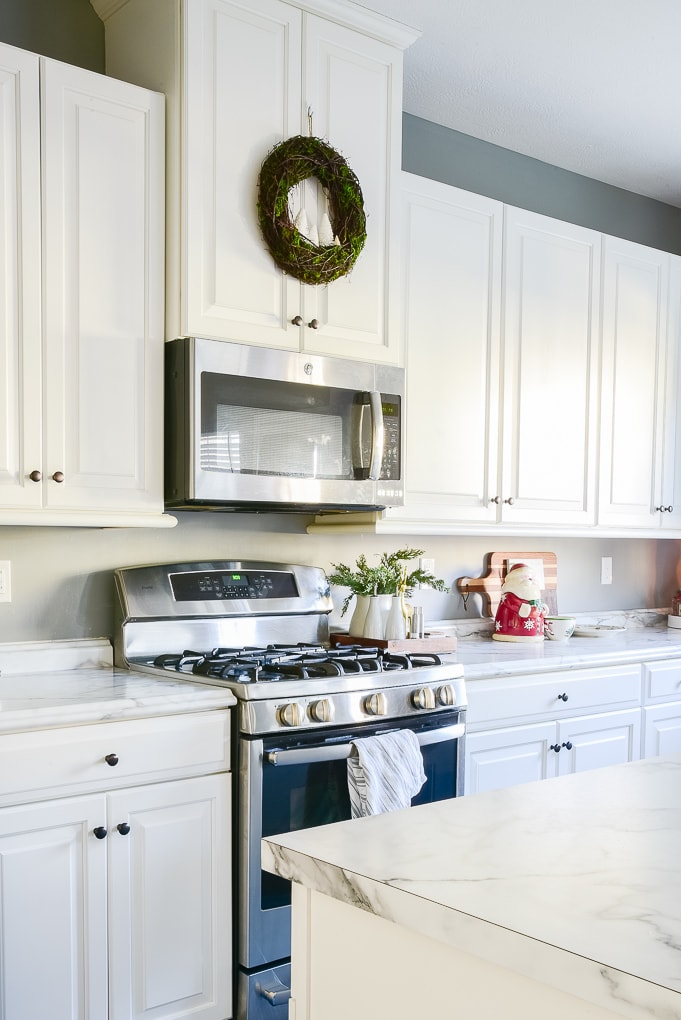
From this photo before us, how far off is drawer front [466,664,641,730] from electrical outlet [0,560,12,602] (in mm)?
1323

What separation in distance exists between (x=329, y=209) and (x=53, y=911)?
1.93m

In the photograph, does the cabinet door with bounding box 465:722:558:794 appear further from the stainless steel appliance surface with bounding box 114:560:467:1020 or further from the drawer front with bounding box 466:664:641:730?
the stainless steel appliance surface with bounding box 114:560:467:1020

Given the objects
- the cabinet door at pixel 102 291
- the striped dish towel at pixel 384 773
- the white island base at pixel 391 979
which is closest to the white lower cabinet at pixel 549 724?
the striped dish towel at pixel 384 773

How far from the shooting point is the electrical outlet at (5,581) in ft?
8.63

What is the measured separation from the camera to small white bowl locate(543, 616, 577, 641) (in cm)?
376

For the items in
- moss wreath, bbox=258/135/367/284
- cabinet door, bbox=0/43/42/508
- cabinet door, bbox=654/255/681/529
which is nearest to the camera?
cabinet door, bbox=0/43/42/508

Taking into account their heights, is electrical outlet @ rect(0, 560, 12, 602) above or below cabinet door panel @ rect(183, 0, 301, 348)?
below

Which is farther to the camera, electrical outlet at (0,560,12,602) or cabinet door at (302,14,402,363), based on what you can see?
cabinet door at (302,14,402,363)

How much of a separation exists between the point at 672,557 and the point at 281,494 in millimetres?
2642

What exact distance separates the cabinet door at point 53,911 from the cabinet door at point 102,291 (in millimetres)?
732

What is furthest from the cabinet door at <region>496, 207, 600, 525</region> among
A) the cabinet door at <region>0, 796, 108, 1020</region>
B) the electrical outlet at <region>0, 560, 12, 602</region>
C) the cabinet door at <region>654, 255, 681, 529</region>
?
the cabinet door at <region>0, 796, 108, 1020</region>

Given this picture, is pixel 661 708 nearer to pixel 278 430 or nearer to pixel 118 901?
pixel 278 430

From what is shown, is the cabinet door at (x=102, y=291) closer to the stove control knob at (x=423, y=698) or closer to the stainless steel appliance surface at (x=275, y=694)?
the stainless steel appliance surface at (x=275, y=694)

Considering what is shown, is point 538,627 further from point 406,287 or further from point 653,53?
point 653,53
